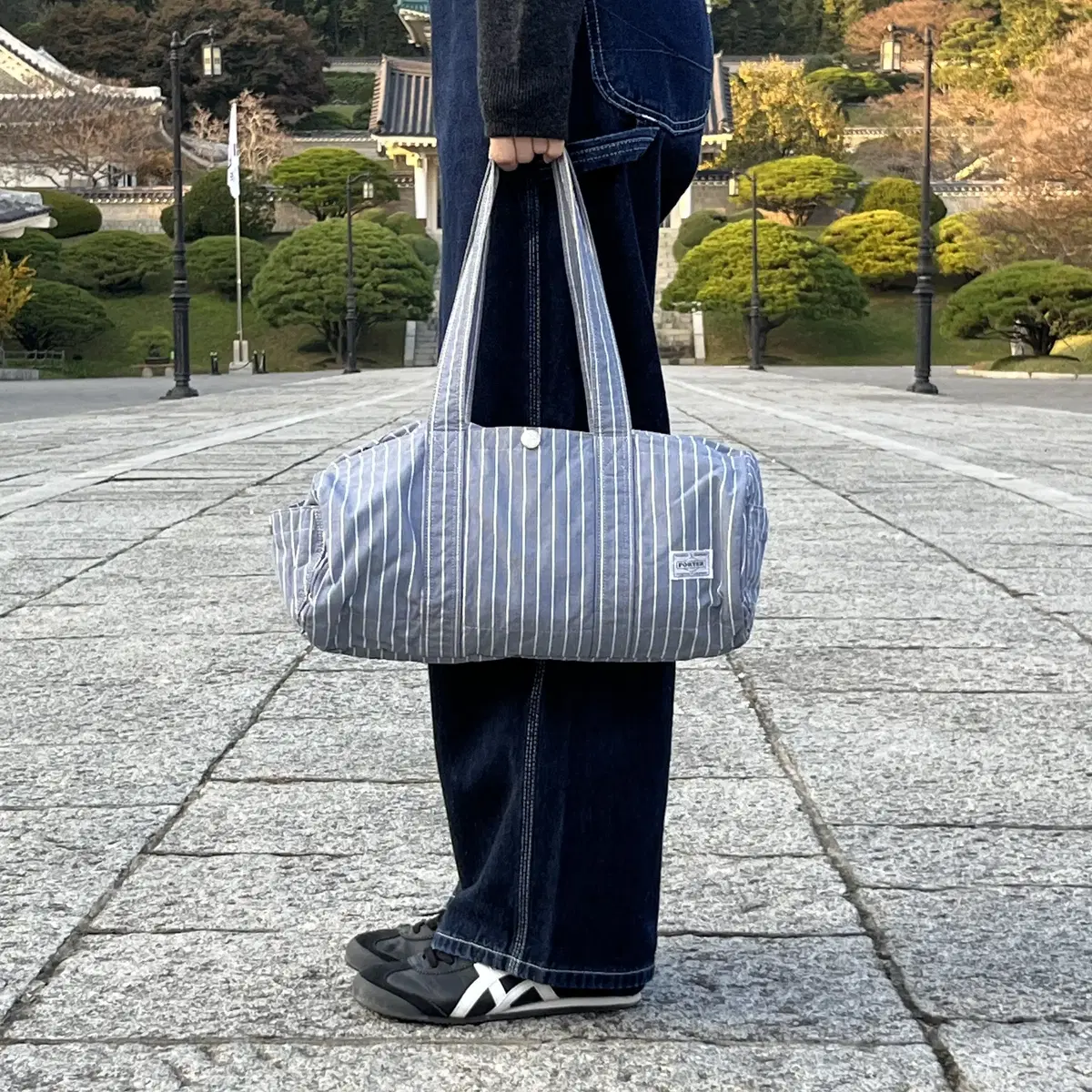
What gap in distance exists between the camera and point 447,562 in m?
1.78

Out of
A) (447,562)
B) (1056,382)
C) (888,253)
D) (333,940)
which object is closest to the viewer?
(447,562)

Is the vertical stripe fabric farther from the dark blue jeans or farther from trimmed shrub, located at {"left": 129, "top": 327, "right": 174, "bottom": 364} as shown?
trimmed shrub, located at {"left": 129, "top": 327, "right": 174, "bottom": 364}

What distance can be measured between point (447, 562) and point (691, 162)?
621 mm

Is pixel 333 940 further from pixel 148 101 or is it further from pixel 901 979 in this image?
pixel 148 101

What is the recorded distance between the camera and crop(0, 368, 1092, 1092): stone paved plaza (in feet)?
5.97

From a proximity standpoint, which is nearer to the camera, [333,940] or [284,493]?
[333,940]

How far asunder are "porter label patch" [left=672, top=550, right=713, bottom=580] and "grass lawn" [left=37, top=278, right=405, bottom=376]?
37822mm

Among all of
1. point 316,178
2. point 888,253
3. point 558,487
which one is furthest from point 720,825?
point 316,178

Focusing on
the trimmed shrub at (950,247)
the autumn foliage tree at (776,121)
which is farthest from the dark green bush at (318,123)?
the trimmed shrub at (950,247)

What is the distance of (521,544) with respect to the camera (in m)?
1.77

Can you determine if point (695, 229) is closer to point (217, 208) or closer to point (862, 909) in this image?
point (217, 208)

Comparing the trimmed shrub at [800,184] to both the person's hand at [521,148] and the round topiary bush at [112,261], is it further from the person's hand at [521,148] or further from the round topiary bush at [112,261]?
the person's hand at [521,148]

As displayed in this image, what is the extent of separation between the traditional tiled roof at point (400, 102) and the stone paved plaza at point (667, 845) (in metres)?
50.5

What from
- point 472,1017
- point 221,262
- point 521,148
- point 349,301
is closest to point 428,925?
point 472,1017
